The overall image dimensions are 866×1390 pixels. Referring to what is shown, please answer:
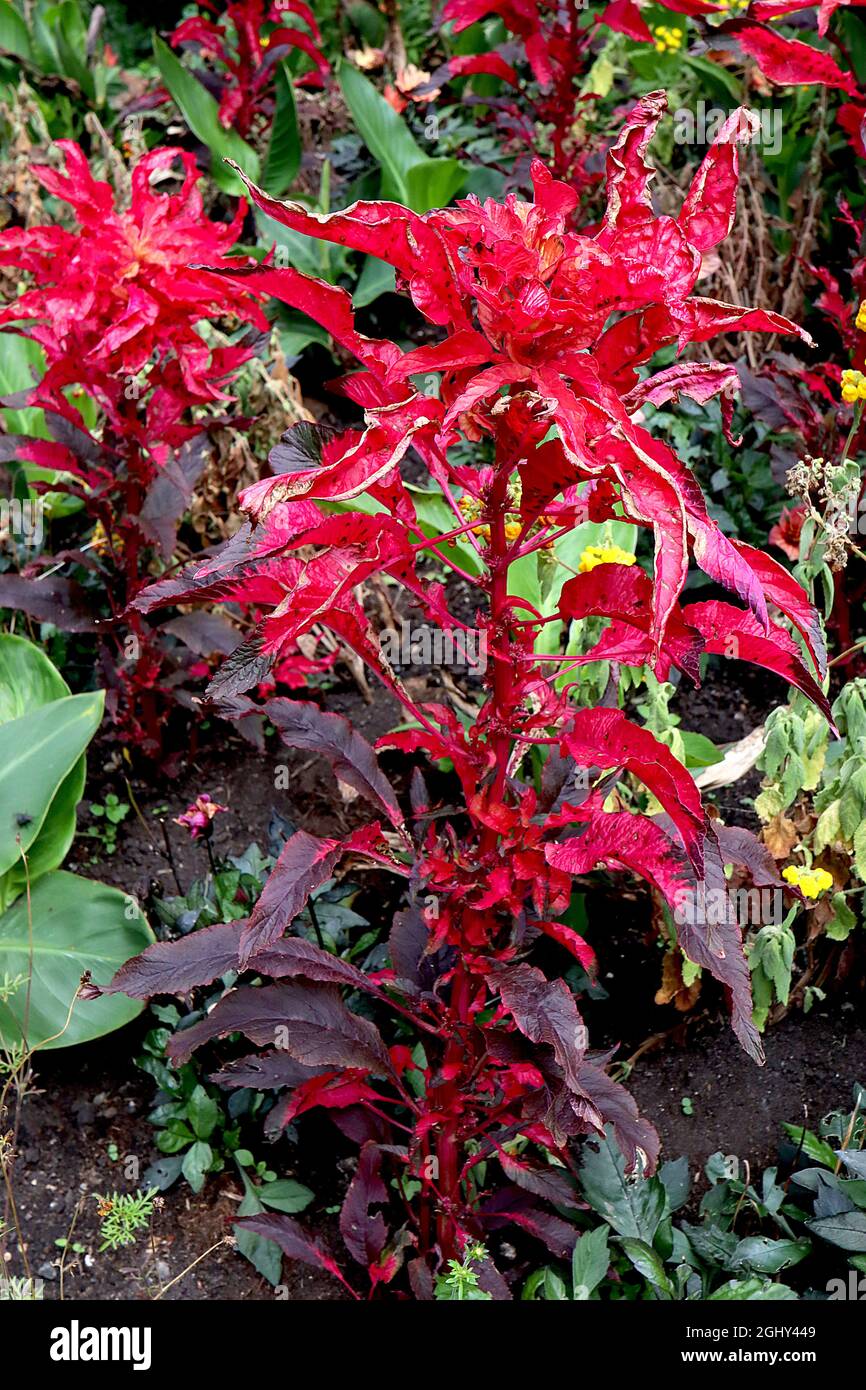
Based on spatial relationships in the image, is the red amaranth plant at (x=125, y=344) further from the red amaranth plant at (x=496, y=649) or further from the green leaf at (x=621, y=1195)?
the green leaf at (x=621, y=1195)

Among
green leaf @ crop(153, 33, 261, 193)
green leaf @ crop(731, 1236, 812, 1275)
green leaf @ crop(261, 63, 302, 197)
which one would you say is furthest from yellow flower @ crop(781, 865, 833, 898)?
green leaf @ crop(153, 33, 261, 193)

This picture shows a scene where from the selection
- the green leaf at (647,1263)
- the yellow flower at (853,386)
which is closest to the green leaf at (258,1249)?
the green leaf at (647,1263)

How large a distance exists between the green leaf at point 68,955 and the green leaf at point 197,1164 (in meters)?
0.25

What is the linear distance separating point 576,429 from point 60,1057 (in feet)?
5.50

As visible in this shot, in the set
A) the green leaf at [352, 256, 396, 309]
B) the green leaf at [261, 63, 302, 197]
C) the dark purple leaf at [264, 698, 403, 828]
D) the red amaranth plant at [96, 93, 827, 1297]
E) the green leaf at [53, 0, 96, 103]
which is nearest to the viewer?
the red amaranth plant at [96, 93, 827, 1297]

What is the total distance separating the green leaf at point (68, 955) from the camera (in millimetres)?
2270

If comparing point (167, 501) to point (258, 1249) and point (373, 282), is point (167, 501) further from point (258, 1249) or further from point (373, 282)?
point (373, 282)

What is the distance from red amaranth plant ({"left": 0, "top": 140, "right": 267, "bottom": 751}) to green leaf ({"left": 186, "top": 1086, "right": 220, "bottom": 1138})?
2.76ft

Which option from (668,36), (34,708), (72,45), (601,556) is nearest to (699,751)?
(601,556)

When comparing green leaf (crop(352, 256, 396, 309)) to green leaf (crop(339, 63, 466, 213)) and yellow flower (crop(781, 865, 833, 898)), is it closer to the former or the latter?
green leaf (crop(339, 63, 466, 213))

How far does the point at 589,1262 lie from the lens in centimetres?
190

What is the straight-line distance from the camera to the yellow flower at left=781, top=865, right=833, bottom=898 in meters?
2.02

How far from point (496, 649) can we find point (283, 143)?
3.02m

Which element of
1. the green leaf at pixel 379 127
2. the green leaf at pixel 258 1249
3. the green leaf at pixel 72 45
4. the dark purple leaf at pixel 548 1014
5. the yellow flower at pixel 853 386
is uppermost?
the green leaf at pixel 72 45
